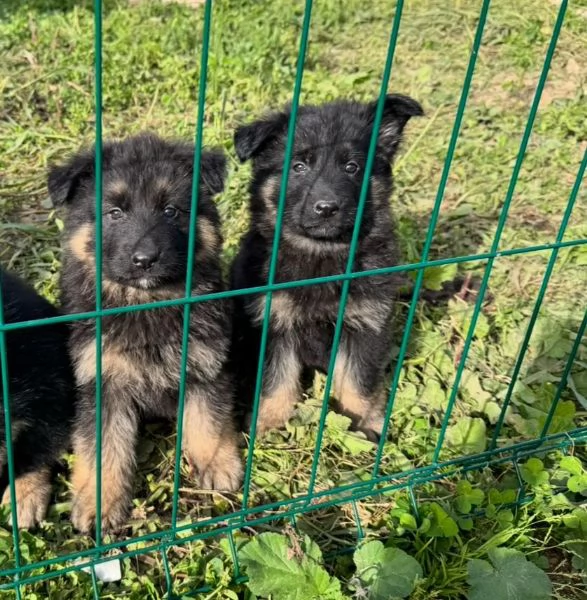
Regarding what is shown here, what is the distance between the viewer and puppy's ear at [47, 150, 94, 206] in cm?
295

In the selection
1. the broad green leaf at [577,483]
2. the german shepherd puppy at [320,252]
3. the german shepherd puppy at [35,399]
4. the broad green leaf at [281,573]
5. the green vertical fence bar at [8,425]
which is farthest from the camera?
the german shepherd puppy at [320,252]

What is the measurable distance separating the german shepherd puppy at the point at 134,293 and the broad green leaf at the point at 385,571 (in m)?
0.92

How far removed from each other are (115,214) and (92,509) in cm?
123

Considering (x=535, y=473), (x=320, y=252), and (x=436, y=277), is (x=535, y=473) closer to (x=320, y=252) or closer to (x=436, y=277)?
(x=320, y=252)

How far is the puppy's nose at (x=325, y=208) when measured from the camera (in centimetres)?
329

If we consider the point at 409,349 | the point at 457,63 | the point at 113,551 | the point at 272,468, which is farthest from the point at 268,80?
the point at 113,551

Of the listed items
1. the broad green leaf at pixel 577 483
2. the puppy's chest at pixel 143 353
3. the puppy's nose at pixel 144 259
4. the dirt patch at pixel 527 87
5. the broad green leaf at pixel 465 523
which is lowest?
the broad green leaf at pixel 465 523

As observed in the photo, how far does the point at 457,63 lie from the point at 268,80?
2048mm

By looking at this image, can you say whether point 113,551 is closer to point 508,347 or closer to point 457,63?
point 508,347

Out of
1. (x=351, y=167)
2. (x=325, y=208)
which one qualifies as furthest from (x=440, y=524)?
(x=351, y=167)

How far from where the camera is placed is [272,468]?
11.3 feet

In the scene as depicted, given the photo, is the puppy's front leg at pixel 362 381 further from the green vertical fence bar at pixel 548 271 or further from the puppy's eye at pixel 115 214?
the puppy's eye at pixel 115 214

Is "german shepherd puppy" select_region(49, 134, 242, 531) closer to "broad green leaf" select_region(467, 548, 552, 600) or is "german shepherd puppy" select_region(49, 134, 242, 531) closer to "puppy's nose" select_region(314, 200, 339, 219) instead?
"puppy's nose" select_region(314, 200, 339, 219)

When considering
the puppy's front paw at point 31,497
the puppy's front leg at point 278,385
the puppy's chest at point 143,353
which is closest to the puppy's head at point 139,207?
the puppy's chest at point 143,353
